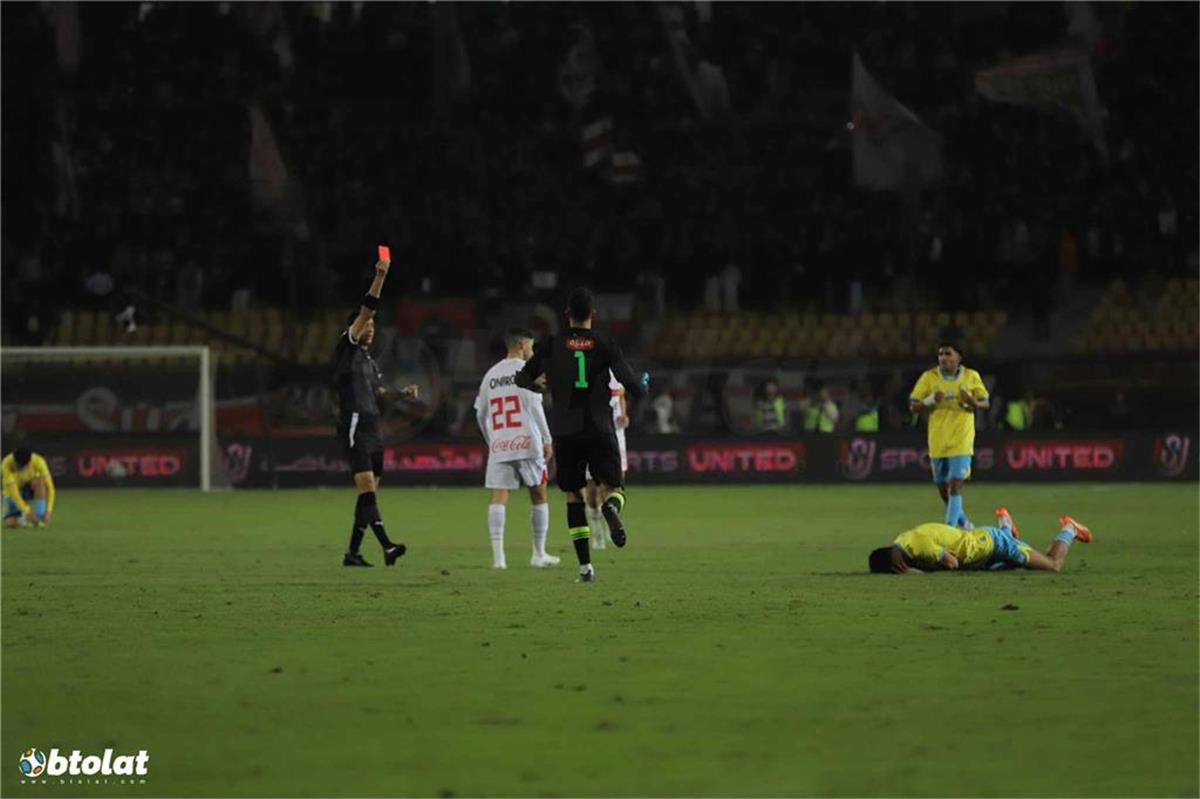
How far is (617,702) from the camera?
29.2ft

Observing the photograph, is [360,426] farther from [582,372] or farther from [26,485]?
[26,485]

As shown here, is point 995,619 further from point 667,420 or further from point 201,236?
point 201,236

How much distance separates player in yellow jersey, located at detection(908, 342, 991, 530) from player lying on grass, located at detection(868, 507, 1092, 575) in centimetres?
433

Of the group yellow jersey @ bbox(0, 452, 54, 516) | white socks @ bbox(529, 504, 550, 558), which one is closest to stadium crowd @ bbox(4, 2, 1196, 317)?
yellow jersey @ bbox(0, 452, 54, 516)

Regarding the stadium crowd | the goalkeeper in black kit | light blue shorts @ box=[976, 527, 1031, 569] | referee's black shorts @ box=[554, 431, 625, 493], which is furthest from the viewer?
the stadium crowd

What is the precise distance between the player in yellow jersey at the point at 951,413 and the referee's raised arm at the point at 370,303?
6.07 m

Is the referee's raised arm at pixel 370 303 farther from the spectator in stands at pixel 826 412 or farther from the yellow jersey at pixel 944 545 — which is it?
the spectator in stands at pixel 826 412

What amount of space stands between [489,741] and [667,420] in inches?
1163

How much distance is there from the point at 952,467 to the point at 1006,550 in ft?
15.6

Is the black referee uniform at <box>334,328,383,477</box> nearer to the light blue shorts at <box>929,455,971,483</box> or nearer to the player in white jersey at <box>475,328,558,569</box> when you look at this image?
the player in white jersey at <box>475,328,558,569</box>

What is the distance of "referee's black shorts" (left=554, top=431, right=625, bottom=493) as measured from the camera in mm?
15414

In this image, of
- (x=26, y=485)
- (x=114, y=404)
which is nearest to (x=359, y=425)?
(x=26, y=485)

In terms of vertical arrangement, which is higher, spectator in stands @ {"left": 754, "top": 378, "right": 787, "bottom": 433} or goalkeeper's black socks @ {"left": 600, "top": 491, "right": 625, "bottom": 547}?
spectator in stands @ {"left": 754, "top": 378, "right": 787, "bottom": 433}

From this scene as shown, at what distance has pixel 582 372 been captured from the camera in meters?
15.3
